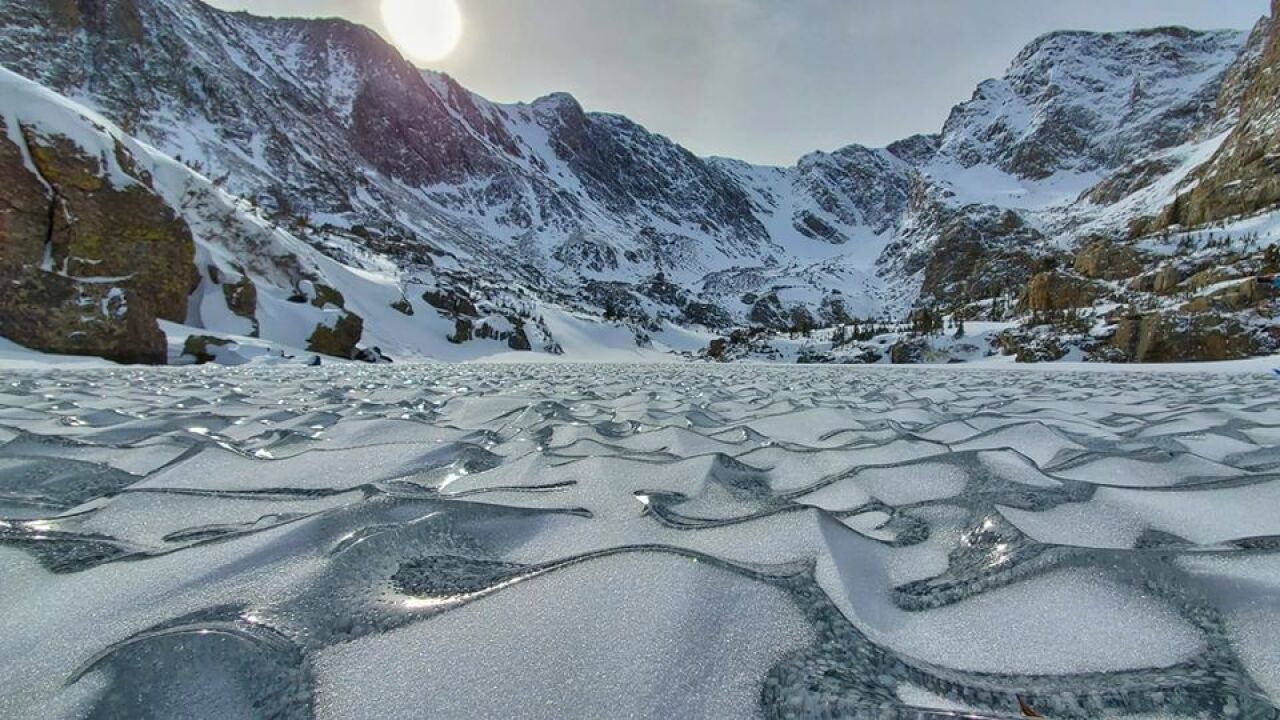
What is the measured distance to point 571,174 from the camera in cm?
11275

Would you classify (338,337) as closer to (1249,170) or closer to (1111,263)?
(1111,263)

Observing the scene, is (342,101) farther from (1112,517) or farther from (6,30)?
(1112,517)

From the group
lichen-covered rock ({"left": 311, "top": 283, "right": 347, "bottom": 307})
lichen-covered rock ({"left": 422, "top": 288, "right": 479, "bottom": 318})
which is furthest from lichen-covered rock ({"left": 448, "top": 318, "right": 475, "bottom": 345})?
lichen-covered rock ({"left": 311, "top": 283, "right": 347, "bottom": 307})

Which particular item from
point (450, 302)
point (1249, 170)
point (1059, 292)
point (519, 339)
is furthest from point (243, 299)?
point (1249, 170)

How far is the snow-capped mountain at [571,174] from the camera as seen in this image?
118 feet

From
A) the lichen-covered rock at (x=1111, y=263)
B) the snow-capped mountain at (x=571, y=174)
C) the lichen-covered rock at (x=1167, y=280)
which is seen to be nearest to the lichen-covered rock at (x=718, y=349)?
the snow-capped mountain at (x=571, y=174)

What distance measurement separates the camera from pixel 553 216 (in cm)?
9112

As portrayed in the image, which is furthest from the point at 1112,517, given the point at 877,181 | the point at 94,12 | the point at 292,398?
the point at 877,181

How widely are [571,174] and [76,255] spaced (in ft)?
356

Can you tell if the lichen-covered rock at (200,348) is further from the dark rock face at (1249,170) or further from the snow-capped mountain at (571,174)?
the dark rock face at (1249,170)

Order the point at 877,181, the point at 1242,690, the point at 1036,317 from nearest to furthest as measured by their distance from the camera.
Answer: the point at 1242,690 < the point at 1036,317 < the point at 877,181

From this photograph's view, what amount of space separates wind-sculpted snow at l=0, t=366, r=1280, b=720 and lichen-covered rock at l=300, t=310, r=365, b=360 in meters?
15.1

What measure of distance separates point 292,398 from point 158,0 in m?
75.6

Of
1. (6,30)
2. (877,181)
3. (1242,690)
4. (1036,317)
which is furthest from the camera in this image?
(877,181)
